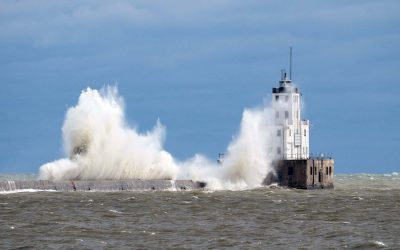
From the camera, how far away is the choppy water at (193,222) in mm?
32969

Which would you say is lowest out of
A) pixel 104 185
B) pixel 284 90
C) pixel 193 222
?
pixel 193 222

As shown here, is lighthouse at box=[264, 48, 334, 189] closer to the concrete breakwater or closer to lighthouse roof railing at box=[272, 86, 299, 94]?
lighthouse roof railing at box=[272, 86, 299, 94]

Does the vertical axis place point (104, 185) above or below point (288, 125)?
below

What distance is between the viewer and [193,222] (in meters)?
40.2

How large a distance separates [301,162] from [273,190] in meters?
5.21

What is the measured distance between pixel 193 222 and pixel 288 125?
1546 inches

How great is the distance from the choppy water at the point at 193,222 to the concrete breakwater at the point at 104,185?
14.4 feet

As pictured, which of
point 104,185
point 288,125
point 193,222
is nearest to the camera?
point 193,222

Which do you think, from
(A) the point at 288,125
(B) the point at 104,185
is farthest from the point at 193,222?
(A) the point at 288,125

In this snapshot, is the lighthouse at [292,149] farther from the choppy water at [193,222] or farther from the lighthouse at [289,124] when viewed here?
the choppy water at [193,222]

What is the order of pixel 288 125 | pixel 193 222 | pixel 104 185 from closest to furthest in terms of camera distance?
1. pixel 193 222
2. pixel 104 185
3. pixel 288 125

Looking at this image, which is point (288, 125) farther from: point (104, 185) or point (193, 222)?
point (193, 222)

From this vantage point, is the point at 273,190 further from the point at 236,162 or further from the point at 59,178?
the point at 59,178

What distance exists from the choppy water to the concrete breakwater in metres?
4.40
